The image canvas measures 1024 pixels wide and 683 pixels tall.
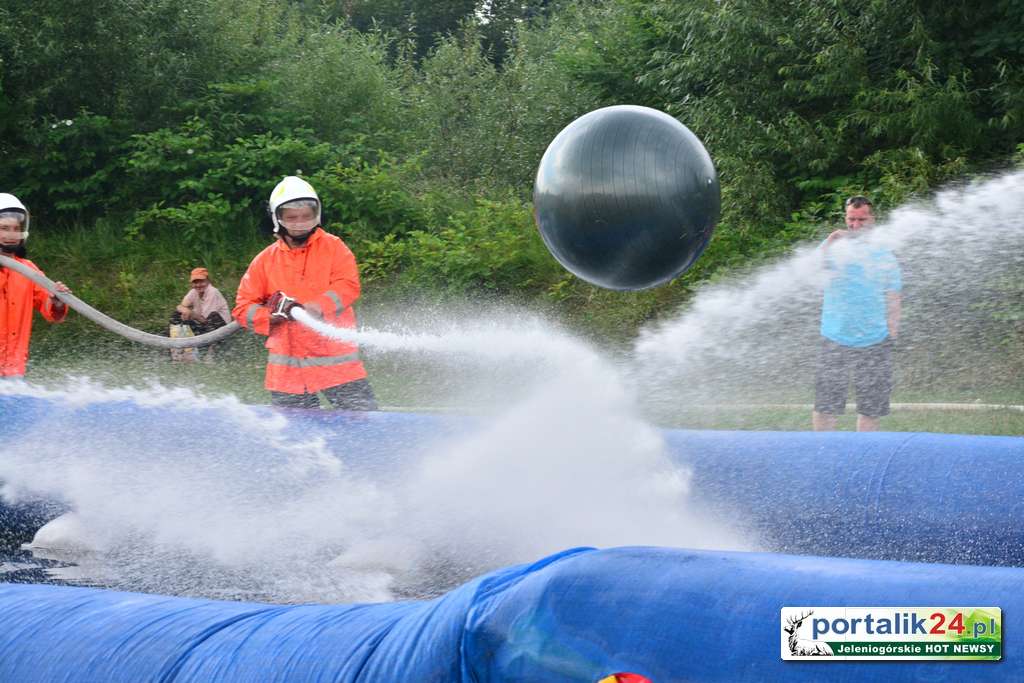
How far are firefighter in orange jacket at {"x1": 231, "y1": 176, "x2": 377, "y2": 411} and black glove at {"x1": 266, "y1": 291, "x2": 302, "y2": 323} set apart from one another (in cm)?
2

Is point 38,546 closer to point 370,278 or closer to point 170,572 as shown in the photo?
point 170,572

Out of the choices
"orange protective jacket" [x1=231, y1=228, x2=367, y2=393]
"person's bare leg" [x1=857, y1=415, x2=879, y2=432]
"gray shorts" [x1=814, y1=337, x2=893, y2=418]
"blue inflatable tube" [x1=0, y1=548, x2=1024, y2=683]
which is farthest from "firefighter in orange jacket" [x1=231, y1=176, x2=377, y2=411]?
"blue inflatable tube" [x1=0, y1=548, x2=1024, y2=683]

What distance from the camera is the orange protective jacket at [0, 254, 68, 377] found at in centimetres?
841

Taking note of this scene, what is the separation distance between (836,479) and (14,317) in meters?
5.18

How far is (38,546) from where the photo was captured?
22.7 ft

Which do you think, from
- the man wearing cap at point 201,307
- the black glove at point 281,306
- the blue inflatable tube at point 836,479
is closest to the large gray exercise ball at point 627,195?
the blue inflatable tube at point 836,479

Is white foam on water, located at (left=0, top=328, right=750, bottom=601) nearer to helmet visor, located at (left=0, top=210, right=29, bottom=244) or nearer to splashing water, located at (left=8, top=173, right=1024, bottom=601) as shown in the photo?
splashing water, located at (left=8, top=173, right=1024, bottom=601)

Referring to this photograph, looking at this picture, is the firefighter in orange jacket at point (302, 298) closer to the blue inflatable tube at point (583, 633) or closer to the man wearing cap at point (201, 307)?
the blue inflatable tube at point (583, 633)

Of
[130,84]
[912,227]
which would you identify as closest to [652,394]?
[912,227]

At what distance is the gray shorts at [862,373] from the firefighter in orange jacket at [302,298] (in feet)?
8.74

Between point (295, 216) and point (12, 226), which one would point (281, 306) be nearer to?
point (295, 216)

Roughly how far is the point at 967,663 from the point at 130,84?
712 inches

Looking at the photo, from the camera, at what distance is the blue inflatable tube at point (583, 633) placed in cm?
291

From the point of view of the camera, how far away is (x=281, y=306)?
7.04 metres
